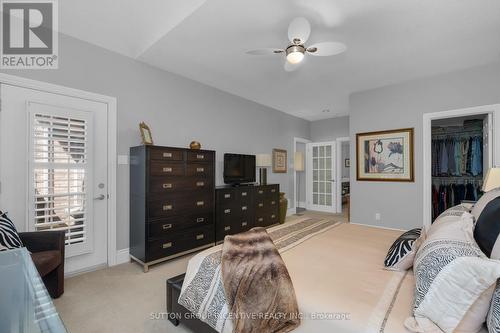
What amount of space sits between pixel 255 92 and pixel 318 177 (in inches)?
132

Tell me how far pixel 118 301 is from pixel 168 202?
3.72 feet

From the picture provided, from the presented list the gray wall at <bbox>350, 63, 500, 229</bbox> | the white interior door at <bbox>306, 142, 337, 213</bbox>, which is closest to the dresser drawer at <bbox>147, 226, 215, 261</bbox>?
the gray wall at <bbox>350, 63, 500, 229</bbox>

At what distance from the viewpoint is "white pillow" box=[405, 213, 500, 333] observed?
926 millimetres

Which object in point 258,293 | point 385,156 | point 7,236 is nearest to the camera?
point 258,293

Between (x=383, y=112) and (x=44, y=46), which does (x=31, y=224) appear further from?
(x=383, y=112)

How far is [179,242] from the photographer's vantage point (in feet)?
9.96

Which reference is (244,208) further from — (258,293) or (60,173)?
(258,293)

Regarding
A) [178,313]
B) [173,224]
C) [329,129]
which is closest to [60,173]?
[173,224]

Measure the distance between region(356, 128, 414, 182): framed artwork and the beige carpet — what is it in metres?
3.43

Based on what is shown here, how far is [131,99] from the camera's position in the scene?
311 centimetres

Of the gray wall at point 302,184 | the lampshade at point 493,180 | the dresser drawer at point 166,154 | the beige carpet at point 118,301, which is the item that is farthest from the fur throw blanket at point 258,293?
the gray wall at point 302,184

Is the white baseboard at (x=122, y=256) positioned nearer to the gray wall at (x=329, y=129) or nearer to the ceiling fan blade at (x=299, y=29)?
the ceiling fan blade at (x=299, y=29)

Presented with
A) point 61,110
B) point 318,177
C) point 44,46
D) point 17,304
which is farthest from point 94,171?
point 318,177

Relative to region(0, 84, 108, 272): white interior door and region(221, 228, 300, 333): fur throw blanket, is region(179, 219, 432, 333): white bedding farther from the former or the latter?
region(0, 84, 108, 272): white interior door
